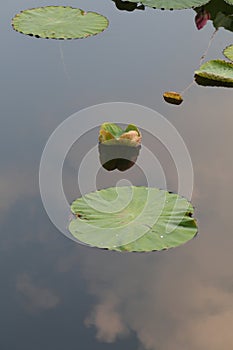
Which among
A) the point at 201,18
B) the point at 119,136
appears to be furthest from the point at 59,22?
the point at 119,136

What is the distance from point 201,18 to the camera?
3.51 m

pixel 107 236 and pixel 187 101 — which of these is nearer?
pixel 107 236

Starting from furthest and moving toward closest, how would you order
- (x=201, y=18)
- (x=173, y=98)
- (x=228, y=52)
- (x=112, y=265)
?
(x=201, y=18), (x=228, y=52), (x=173, y=98), (x=112, y=265)

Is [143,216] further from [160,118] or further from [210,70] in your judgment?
[210,70]

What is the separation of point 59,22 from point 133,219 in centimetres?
173

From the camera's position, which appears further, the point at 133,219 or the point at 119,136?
the point at 119,136

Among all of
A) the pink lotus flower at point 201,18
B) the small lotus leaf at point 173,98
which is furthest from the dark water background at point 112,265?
the pink lotus flower at point 201,18

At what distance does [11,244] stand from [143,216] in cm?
45

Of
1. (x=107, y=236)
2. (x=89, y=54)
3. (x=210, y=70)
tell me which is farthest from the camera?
(x=89, y=54)

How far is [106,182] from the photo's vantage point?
2.23 m

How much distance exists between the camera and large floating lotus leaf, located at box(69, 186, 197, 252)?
193 centimetres

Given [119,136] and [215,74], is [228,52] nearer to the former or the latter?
[215,74]

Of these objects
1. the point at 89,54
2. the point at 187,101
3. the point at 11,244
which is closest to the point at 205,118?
the point at 187,101

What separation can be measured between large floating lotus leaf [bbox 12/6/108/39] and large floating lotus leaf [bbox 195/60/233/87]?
2.38 feet
